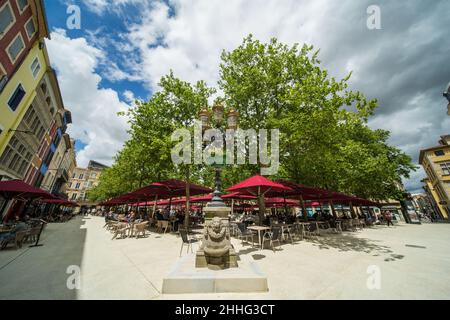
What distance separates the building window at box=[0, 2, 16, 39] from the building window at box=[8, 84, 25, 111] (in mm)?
3874

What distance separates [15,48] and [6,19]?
187 cm

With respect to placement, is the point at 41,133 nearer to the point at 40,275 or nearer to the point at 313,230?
the point at 40,275

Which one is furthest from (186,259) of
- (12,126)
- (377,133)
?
(377,133)

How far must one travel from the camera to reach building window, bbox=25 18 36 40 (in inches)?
500

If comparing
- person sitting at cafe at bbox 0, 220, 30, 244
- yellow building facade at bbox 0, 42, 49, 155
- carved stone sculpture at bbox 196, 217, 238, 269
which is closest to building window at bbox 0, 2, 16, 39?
yellow building facade at bbox 0, 42, 49, 155

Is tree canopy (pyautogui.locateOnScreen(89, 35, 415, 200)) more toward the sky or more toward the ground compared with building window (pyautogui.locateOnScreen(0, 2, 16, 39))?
more toward the ground

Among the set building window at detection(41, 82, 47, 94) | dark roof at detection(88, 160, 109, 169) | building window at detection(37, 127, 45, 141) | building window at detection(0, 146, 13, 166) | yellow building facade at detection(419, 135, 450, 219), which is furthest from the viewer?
dark roof at detection(88, 160, 109, 169)

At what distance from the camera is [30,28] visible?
1305 cm

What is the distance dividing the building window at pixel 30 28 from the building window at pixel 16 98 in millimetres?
3770

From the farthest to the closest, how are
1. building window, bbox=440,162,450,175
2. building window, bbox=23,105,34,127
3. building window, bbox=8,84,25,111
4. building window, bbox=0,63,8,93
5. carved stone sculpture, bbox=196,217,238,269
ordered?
building window, bbox=440,162,450,175
building window, bbox=23,105,34,127
building window, bbox=8,84,25,111
building window, bbox=0,63,8,93
carved stone sculpture, bbox=196,217,238,269

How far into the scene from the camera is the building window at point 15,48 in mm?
11536

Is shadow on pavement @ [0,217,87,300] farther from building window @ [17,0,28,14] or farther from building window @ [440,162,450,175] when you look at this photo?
building window @ [440,162,450,175]
